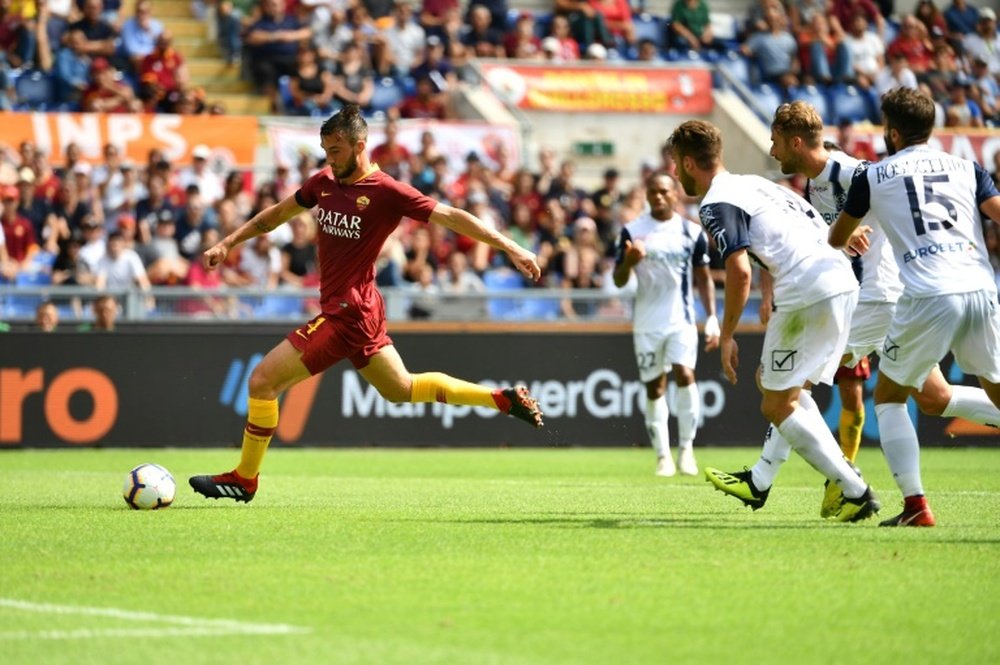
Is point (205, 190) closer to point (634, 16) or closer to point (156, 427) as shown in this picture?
point (156, 427)

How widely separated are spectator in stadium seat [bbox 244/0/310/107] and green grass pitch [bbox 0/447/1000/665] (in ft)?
49.6

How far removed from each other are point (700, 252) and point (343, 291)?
568cm

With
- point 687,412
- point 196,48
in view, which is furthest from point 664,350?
point 196,48

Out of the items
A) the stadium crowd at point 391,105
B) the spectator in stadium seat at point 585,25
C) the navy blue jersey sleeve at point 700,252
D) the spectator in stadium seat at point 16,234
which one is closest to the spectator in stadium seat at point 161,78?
the stadium crowd at point 391,105

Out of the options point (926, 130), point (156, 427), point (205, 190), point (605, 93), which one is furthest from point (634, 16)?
point (926, 130)

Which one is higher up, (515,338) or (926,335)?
(926,335)

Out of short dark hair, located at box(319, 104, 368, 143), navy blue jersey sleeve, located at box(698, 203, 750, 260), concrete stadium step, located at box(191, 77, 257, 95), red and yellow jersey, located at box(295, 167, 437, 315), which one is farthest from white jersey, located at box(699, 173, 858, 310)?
concrete stadium step, located at box(191, 77, 257, 95)

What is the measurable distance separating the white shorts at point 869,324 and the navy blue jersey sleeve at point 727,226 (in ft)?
9.94

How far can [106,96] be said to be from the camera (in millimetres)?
25328

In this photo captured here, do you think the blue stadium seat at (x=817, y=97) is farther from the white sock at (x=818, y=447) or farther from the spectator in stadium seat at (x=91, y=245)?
the white sock at (x=818, y=447)

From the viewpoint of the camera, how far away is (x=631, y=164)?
1167 inches

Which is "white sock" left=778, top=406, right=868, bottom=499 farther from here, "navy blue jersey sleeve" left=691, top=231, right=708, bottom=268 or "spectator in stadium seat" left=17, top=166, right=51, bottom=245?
"spectator in stadium seat" left=17, top=166, right=51, bottom=245

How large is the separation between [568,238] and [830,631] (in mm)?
18537

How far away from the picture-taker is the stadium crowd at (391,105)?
22219mm
